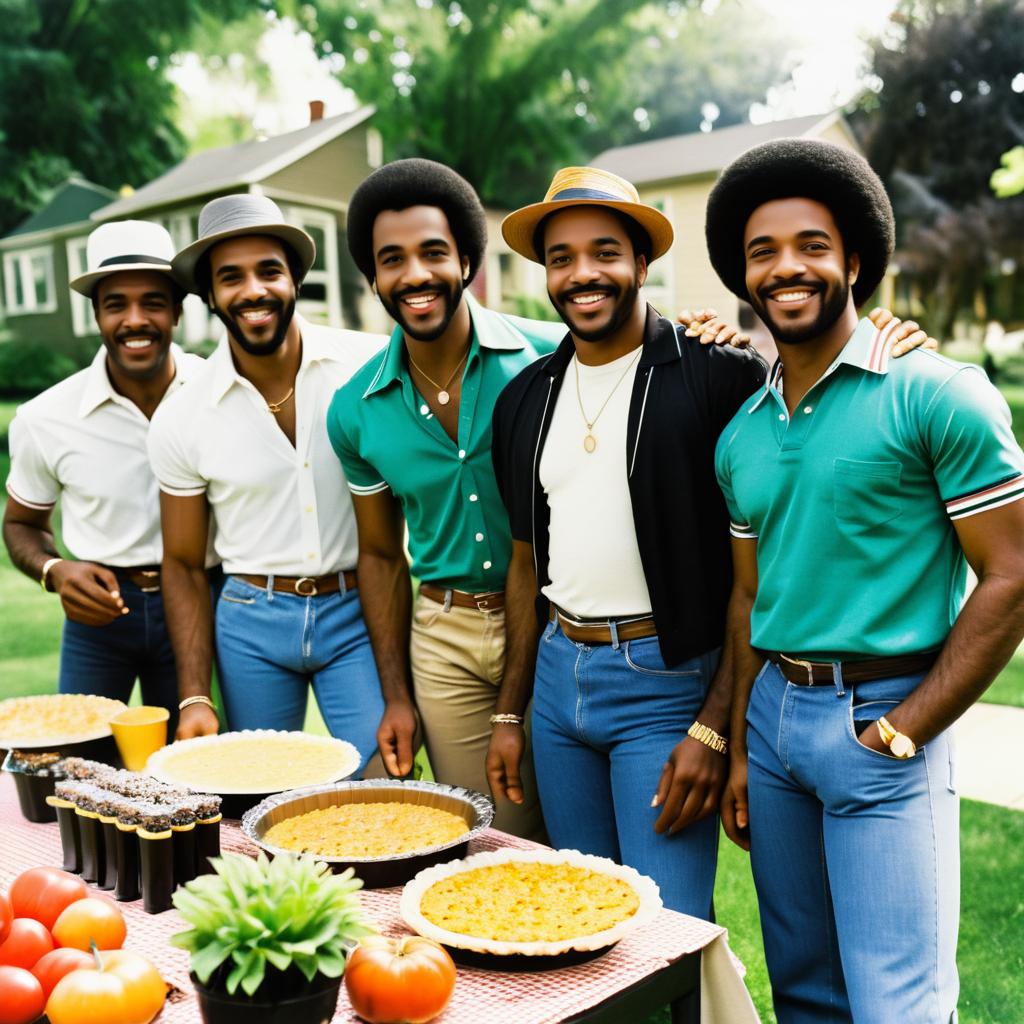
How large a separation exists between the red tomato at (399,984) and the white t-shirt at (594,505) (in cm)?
127

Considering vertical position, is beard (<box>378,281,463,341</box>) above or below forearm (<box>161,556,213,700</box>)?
above

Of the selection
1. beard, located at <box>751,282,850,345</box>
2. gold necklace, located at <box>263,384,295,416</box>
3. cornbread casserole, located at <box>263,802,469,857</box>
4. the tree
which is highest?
the tree

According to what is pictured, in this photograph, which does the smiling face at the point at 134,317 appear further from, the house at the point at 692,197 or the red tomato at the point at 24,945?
the house at the point at 692,197

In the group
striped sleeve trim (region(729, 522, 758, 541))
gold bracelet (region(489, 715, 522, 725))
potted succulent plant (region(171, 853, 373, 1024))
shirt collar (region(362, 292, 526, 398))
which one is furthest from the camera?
shirt collar (region(362, 292, 526, 398))

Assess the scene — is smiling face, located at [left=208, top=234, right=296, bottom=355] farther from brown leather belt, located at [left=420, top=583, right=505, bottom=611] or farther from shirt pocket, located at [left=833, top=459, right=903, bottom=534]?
shirt pocket, located at [left=833, top=459, right=903, bottom=534]

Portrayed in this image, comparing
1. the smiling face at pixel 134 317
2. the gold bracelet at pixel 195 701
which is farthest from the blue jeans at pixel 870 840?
the smiling face at pixel 134 317

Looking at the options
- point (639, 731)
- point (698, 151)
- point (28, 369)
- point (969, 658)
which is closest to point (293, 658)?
point (639, 731)

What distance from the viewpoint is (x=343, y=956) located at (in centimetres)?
180

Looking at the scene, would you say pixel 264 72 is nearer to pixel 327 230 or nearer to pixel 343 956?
pixel 327 230

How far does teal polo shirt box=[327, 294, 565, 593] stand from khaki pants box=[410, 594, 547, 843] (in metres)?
0.13

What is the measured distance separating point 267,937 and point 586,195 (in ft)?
6.79

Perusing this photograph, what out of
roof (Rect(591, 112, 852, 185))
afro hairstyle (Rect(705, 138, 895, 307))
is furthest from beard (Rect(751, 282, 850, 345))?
roof (Rect(591, 112, 852, 185))

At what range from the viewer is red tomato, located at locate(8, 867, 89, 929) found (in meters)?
2.13

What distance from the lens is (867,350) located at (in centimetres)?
255
